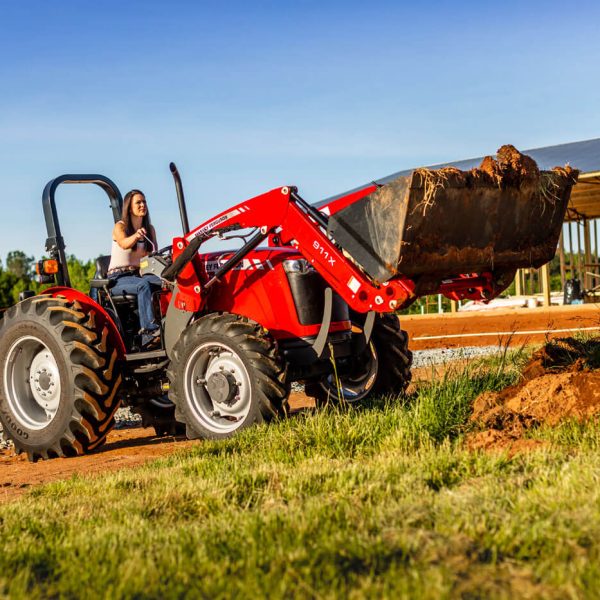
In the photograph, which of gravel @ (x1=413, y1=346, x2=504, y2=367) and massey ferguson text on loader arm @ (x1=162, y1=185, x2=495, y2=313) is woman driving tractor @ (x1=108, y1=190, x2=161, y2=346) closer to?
massey ferguson text on loader arm @ (x1=162, y1=185, x2=495, y2=313)

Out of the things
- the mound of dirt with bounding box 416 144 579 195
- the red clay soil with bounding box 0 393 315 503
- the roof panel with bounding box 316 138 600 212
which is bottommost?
the red clay soil with bounding box 0 393 315 503

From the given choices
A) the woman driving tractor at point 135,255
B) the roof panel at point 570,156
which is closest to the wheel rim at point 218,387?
the woman driving tractor at point 135,255

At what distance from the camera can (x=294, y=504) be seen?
14.9ft

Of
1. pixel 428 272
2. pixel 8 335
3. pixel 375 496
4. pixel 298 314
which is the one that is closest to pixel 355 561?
pixel 375 496

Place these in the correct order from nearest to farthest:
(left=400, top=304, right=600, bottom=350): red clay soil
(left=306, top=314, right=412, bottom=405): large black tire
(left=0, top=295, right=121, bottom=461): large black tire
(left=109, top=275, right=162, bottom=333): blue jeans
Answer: (left=0, top=295, right=121, bottom=461): large black tire → (left=109, top=275, right=162, bottom=333): blue jeans → (left=306, top=314, right=412, bottom=405): large black tire → (left=400, top=304, right=600, bottom=350): red clay soil

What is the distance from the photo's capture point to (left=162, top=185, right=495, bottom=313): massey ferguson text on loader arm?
6863 millimetres

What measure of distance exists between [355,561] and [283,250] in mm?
4496

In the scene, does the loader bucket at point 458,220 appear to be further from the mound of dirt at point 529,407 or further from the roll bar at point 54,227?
the roll bar at point 54,227

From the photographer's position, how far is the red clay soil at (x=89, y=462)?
6539 millimetres

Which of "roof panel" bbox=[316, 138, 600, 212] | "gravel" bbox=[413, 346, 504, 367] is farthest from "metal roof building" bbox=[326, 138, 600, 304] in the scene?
"gravel" bbox=[413, 346, 504, 367]

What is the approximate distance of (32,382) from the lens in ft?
27.4

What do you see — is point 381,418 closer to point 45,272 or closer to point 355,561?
point 355,561

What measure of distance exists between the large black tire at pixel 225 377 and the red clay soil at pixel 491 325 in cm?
958

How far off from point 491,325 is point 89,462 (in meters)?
12.5
